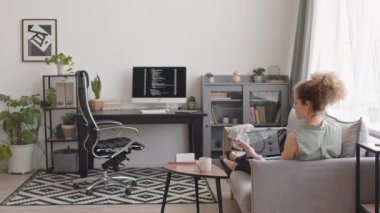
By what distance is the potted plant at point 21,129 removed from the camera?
5137 mm

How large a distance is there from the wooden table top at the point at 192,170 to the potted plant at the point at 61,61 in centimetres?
238

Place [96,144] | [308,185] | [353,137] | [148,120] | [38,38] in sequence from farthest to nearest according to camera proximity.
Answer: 1. [38,38]
2. [148,120]
3. [96,144]
4. [353,137]
5. [308,185]

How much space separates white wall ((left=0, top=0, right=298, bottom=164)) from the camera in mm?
5395

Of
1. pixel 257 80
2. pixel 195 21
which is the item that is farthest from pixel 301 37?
pixel 195 21

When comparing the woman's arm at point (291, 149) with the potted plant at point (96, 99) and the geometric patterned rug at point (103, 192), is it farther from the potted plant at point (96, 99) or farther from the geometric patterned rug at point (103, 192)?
the potted plant at point (96, 99)

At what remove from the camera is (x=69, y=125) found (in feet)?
17.3

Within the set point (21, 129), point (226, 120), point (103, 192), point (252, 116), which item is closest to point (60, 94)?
point (21, 129)

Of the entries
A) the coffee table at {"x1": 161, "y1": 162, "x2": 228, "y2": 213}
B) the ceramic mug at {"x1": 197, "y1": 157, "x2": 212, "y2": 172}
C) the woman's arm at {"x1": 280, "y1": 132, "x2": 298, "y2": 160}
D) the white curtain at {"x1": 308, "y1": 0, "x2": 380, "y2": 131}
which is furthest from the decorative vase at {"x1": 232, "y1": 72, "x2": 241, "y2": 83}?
the woman's arm at {"x1": 280, "y1": 132, "x2": 298, "y2": 160}

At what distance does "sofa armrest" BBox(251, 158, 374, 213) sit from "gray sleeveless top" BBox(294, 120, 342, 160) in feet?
0.18

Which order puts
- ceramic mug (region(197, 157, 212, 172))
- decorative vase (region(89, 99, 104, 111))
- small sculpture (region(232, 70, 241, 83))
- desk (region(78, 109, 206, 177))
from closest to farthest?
→ ceramic mug (region(197, 157, 212, 172)), desk (region(78, 109, 206, 177)), decorative vase (region(89, 99, 104, 111)), small sculpture (region(232, 70, 241, 83))

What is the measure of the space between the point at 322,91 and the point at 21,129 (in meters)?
3.65

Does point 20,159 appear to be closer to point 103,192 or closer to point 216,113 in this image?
point 103,192

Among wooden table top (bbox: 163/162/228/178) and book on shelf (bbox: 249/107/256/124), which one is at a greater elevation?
book on shelf (bbox: 249/107/256/124)

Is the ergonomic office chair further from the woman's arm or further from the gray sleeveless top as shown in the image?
the gray sleeveless top
